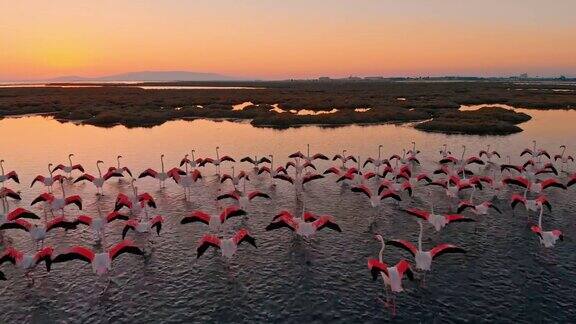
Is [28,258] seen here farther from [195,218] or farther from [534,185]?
[534,185]

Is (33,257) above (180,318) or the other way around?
above

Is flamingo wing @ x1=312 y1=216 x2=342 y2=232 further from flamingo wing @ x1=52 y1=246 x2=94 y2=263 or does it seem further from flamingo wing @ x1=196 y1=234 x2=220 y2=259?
flamingo wing @ x1=52 y1=246 x2=94 y2=263

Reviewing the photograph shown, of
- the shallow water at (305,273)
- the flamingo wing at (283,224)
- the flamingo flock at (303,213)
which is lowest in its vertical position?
the shallow water at (305,273)

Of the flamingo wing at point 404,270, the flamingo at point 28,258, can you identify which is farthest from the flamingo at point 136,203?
the flamingo wing at point 404,270

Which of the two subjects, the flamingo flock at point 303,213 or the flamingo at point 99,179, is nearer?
the flamingo flock at point 303,213

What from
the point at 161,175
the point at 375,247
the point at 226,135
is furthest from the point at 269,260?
the point at 226,135

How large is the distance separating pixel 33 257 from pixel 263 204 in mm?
11883

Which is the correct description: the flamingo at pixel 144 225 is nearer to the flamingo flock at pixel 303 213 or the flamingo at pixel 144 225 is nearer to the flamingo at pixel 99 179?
the flamingo flock at pixel 303 213

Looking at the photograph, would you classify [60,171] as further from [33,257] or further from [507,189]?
[507,189]

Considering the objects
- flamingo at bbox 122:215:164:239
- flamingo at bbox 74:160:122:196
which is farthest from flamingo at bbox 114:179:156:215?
flamingo at bbox 74:160:122:196

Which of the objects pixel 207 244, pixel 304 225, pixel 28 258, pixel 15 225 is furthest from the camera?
pixel 15 225

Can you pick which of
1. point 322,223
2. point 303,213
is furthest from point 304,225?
point 303,213

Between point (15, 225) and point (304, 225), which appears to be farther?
point (15, 225)

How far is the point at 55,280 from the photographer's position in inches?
608
